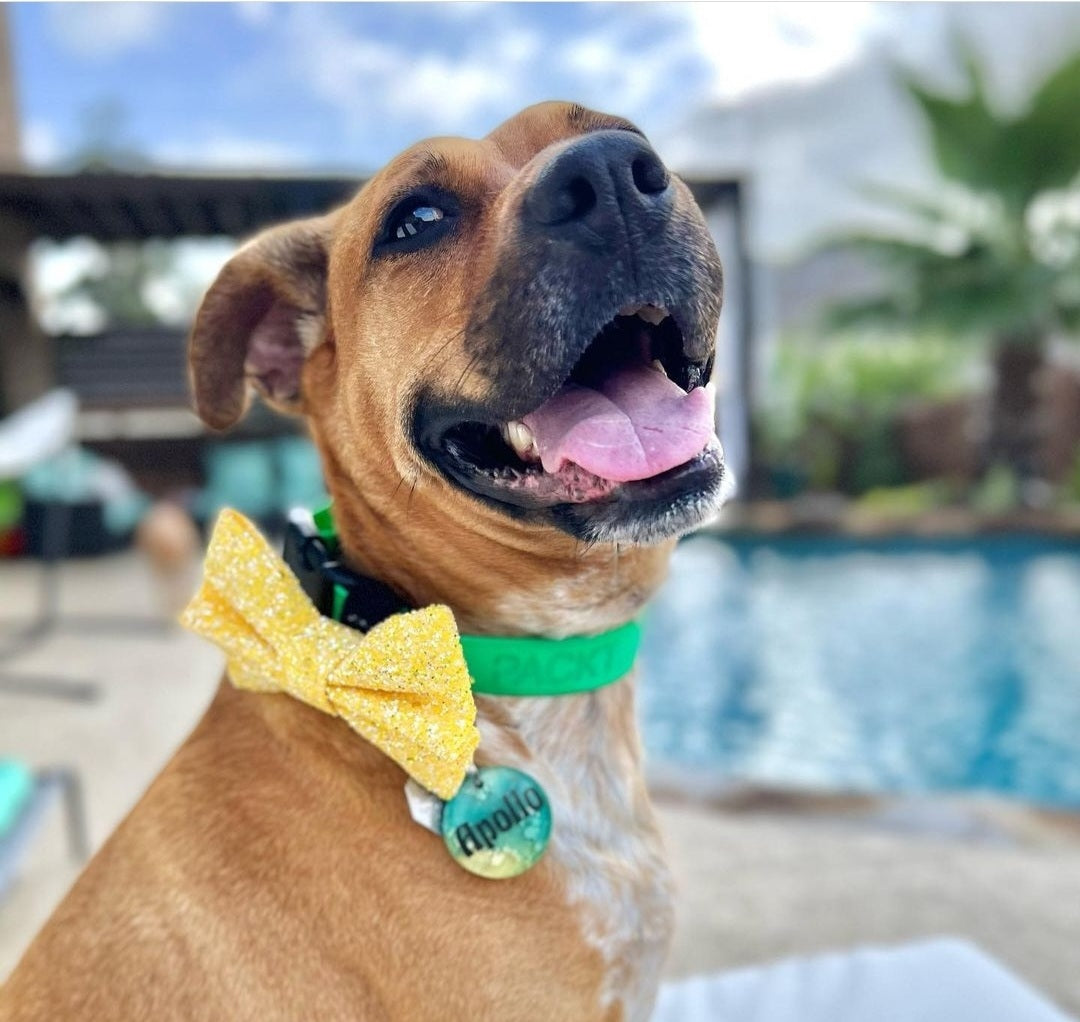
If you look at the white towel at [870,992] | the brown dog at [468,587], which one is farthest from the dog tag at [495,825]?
the white towel at [870,992]

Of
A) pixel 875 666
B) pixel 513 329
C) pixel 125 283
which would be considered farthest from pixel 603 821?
pixel 125 283

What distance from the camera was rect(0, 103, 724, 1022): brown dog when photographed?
45.2 inches

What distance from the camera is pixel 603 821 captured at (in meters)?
1.32

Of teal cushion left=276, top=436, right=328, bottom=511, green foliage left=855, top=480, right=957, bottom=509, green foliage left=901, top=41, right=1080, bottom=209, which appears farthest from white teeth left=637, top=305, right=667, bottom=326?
green foliage left=901, top=41, right=1080, bottom=209

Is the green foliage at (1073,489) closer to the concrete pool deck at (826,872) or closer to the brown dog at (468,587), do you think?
the concrete pool deck at (826,872)

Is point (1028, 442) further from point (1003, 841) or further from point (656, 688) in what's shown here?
point (1003, 841)

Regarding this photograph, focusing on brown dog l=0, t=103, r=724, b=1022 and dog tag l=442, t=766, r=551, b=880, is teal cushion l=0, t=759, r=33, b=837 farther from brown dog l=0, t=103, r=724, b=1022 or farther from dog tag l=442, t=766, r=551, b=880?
dog tag l=442, t=766, r=551, b=880

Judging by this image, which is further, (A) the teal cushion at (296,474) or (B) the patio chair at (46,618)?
(A) the teal cushion at (296,474)

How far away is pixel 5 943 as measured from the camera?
2703mm

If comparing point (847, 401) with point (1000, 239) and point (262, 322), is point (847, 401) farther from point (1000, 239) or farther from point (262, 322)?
point (262, 322)

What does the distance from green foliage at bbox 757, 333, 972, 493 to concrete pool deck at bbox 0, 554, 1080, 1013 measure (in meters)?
9.88

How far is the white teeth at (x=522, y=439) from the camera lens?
1279 millimetres

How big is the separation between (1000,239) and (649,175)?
43.4 ft

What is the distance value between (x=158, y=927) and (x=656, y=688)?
5.59 m
